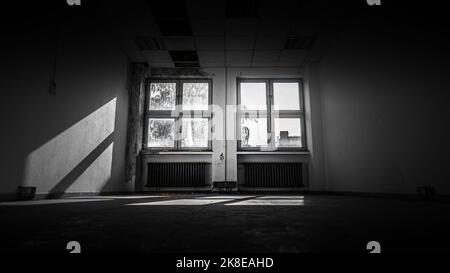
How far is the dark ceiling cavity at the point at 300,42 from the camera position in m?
5.21

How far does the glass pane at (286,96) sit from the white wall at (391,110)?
56.8 inches

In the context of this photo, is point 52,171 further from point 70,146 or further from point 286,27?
point 286,27

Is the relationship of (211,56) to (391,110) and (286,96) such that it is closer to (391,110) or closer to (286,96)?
(286,96)

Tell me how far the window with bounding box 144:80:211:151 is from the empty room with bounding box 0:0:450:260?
0.04 meters

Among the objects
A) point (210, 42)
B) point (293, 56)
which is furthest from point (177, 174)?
point (293, 56)

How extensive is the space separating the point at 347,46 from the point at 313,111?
1807 mm

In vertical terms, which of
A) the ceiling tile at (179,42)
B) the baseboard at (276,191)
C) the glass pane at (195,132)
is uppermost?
the ceiling tile at (179,42)

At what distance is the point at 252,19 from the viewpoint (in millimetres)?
4586

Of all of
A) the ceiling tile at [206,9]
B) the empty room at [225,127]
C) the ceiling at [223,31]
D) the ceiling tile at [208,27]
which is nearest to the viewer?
the empty room at [225,127]

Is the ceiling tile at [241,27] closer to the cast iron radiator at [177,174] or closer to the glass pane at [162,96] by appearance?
the glass pane at [162,96]

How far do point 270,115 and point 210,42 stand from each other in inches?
95.8

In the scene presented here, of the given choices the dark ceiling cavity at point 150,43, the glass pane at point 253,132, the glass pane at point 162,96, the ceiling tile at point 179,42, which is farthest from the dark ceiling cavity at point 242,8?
the glass pane at point 162,96

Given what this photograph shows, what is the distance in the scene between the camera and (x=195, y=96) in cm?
660
